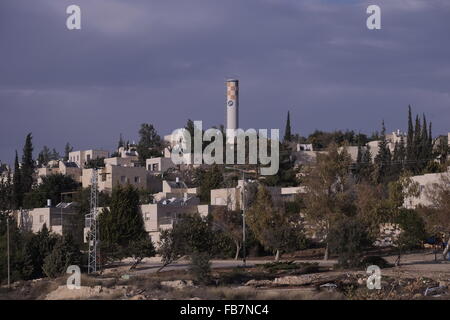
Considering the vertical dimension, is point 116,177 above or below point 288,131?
below

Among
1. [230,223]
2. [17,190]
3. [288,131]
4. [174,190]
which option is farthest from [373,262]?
[288,131]

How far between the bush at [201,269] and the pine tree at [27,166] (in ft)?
144

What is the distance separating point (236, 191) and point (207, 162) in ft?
88.9

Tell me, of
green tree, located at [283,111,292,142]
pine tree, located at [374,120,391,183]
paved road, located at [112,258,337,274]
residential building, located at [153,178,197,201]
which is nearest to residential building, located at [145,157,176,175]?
residential building, located at [153,178,197,201]

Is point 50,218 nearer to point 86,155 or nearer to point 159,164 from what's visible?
point 159,164

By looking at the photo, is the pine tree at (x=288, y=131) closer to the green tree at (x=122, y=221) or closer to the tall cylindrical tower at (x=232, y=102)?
the tall cylindrical tower at (x=232, y=102)

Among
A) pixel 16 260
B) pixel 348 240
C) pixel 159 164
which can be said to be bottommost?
pixel 16 260

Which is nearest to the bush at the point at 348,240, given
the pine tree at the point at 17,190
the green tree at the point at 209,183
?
the green tree at the point at 209,183

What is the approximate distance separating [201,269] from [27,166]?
51750 mm

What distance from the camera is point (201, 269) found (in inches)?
1640

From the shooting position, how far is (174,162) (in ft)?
319

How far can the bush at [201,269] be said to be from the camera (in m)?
41.2
